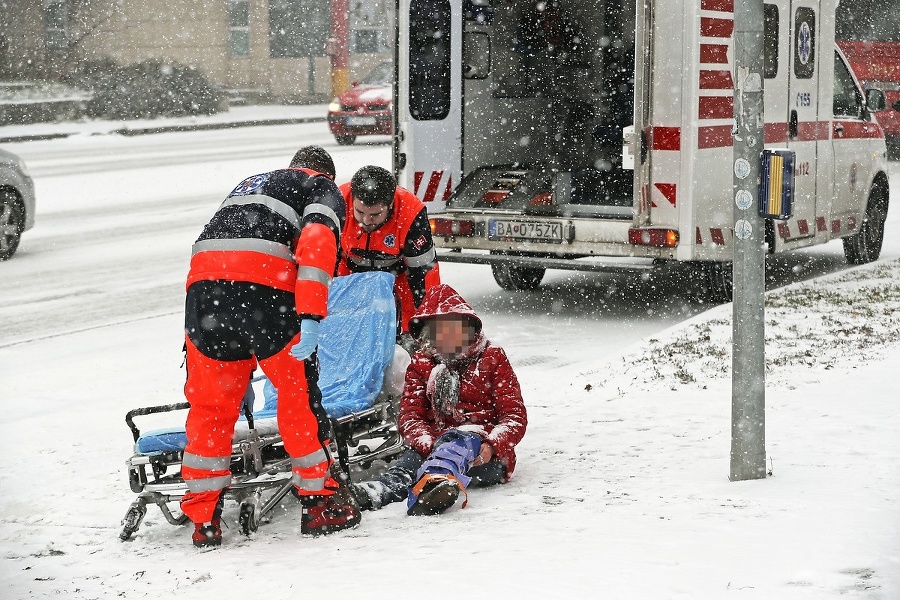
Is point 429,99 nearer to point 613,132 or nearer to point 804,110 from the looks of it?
point 613,132

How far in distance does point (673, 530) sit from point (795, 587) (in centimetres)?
73

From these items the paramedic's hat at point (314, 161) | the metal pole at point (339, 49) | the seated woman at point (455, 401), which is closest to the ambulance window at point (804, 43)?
the seated woman at point (455, 401)

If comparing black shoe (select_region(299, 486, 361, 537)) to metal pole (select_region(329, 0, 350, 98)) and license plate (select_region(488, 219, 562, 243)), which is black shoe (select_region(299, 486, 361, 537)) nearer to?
license plate (select_region(488, 219, 562, 243))

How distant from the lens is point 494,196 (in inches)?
445

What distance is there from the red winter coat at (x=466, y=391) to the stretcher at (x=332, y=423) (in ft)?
0.80

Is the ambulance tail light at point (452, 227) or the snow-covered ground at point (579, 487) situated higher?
the ambulance tail light at point (452, 227)

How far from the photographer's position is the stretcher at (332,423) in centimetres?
527

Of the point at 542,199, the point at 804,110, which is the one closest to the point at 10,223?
the point at 542,199

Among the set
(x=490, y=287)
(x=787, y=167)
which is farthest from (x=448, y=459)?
(x=490, y=287)

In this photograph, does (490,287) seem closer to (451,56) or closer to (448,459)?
(451,56)

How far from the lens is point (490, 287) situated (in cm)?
1232

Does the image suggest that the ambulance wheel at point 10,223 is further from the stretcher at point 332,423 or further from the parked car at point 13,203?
the stretcher at point 332,423

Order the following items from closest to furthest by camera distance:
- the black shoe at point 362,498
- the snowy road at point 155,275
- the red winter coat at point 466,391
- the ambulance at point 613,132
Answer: the black shoe at point 362,498, the red winter coat at point 466,391, the ambulance at point 613,132, the snowy road at point 155,275

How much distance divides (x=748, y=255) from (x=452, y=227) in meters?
5.49
